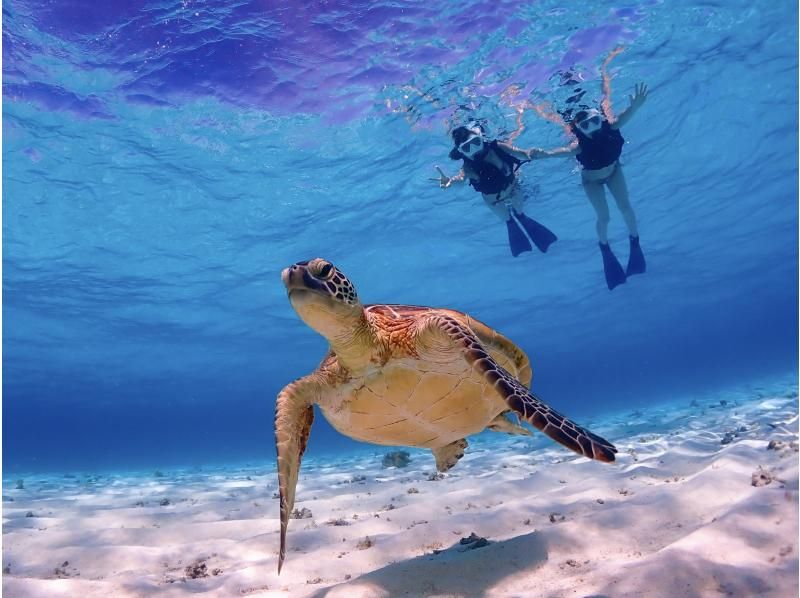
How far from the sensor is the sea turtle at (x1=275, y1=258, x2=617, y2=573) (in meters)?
3.17

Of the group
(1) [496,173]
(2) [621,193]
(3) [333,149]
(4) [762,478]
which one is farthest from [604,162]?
(4) [762,478]

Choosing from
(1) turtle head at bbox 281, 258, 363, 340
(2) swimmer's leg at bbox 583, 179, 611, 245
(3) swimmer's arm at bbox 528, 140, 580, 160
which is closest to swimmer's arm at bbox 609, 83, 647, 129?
(3) swimmer's arm at bbox 528, 140, 580, 160

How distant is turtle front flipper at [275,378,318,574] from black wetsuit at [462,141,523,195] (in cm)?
976

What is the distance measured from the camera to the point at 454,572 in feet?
11.3

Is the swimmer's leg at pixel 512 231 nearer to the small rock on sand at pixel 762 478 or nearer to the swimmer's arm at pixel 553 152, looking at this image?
the swimmer's arm at pixel 553 152

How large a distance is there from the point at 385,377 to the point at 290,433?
2.80 ft

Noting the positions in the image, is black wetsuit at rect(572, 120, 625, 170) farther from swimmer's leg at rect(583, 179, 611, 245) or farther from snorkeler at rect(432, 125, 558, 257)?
snorkeler at rect(432, 125, 558, 257)

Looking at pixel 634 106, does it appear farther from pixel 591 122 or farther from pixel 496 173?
pixel 496 173

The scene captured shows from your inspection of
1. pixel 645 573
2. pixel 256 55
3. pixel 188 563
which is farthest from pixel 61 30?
pixel 645 573

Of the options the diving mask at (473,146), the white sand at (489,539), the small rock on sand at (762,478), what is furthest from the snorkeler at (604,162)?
the small rock on sand at (762,478)

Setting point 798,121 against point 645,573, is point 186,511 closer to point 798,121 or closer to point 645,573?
point 645,573

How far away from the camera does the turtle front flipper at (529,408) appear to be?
2432 millimetres

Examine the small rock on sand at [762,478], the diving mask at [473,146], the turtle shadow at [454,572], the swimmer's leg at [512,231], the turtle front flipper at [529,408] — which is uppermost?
the diving mask at [473,146]

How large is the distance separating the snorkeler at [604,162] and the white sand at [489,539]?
4.87 metres
